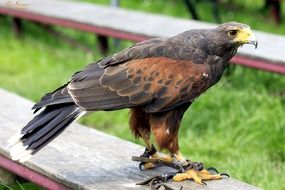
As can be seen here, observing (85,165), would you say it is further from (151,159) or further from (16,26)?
(16,26)

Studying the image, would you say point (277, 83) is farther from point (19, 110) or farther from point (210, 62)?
point (210, 62)

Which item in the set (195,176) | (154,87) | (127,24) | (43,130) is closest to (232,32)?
(154,87)

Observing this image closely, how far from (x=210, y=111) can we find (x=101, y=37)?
215 cm

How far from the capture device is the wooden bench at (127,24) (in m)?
5.78

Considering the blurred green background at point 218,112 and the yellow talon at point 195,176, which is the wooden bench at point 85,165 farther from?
the blurred green background at point 218,112

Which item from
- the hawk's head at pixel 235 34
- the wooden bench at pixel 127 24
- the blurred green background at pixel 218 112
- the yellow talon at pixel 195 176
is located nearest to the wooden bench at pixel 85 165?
the yellow talon at pixel 195 176

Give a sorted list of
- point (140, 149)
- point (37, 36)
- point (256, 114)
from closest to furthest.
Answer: point (140, 149)
point (256, 114)
point (37, 36)

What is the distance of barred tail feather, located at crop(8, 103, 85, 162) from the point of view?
333 cm

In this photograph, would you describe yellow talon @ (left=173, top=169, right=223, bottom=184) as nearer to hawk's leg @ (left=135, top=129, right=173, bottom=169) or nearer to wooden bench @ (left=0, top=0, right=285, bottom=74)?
hawk's leg @ (left=135, top=129, right=173, bottom=169)

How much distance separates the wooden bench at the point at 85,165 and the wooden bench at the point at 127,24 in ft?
6.03

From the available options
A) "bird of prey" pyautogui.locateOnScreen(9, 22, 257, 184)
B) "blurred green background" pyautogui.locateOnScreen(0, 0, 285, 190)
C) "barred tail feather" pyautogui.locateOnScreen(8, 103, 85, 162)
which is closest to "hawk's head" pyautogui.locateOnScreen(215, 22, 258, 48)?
"bird of prey" pyautogui.locateOnScreen(9, 22, 257, 184)

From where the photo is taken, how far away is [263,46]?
6.05m

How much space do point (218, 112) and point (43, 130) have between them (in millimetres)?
2770

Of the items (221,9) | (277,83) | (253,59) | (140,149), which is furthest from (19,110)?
(221,9)
